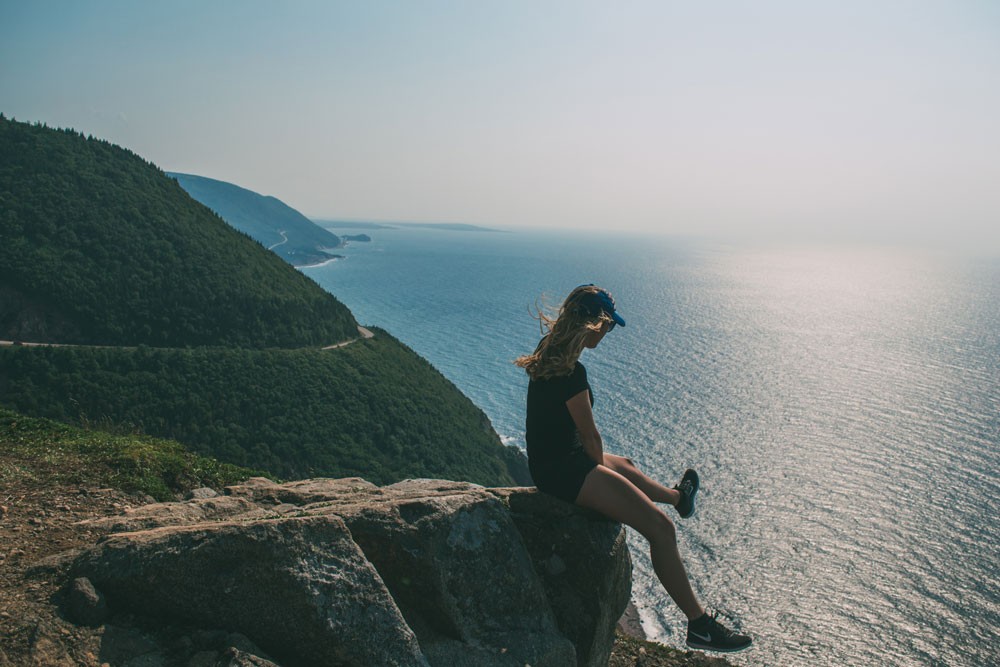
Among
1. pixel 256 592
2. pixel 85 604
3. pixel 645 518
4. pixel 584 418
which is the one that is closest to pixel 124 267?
pixel 85 604

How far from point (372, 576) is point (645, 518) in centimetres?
317

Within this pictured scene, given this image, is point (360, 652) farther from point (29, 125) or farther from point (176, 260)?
point (29, 125)

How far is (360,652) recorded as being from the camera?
16.9 feet

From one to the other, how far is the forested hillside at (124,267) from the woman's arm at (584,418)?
6840 cm

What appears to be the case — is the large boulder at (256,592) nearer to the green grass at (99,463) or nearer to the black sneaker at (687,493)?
the black sneaker at (687,493)

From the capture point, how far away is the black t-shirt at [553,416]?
22.0 feet

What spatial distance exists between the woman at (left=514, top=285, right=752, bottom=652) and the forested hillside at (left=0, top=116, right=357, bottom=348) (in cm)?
6808

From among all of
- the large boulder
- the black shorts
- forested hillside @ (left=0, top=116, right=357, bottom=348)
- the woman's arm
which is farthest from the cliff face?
forested hillside @ (left=0, top=116, right=357, bottom=348)

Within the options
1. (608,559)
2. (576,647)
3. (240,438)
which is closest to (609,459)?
(608,559)

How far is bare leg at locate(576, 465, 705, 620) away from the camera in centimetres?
669

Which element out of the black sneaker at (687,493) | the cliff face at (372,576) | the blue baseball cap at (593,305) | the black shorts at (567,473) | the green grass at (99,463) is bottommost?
the green grass at (99,463)

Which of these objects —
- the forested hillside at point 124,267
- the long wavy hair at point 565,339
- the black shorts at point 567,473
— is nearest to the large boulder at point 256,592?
the black shorts at point 567,473

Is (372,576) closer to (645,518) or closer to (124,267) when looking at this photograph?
(645,518)

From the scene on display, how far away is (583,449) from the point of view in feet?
23.1
